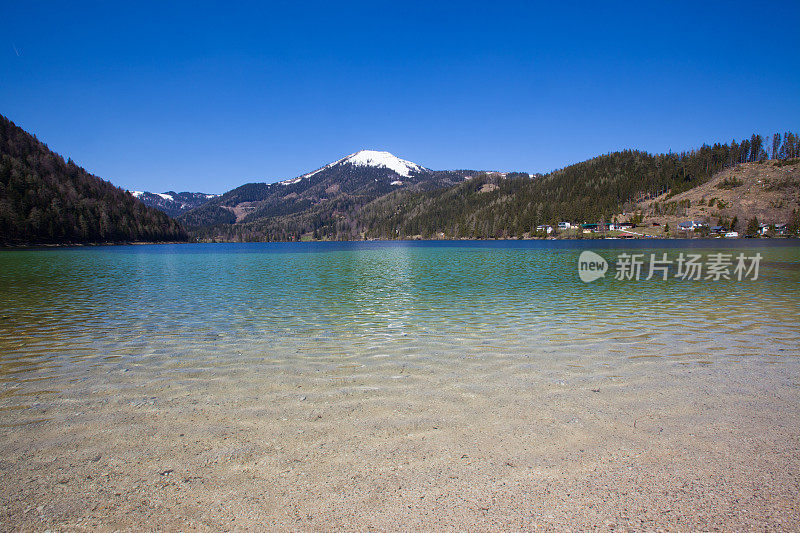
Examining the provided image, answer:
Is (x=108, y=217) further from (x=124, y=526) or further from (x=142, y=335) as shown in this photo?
(x=124, y=526)

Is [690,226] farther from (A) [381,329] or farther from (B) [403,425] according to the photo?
(B) [403,425]

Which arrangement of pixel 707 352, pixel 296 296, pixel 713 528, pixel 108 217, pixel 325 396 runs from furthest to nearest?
pixel 108 217, pixel 296 296, pixel 707 352, pixel 325 396, pixel 713 528

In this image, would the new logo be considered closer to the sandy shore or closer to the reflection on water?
the reflection on water

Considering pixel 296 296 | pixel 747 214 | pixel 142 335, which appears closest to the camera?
pixel 142 335

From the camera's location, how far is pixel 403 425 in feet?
A: 21.2

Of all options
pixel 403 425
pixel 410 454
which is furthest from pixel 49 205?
pixel 410 454

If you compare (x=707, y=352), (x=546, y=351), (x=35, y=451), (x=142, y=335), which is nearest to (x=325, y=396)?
(x=35, y=451)

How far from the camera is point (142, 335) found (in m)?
13.6

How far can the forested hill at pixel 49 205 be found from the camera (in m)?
126

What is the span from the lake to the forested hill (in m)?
152

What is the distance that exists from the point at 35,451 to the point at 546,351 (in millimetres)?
10683

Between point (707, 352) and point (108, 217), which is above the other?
point (108, 217)

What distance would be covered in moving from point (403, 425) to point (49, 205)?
622 feet

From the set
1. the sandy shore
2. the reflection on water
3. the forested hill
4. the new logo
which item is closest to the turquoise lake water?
the reflection on water
